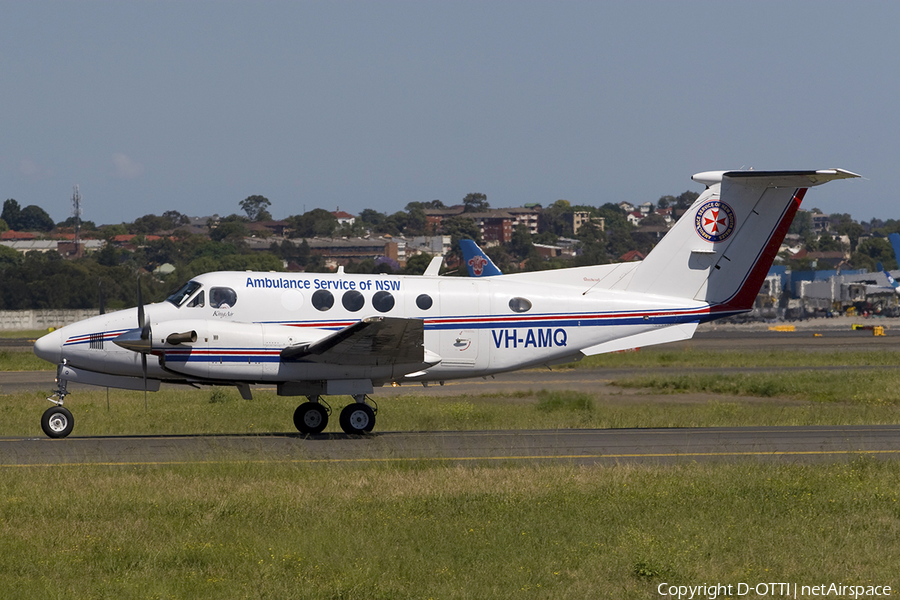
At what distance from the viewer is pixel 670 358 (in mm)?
48938

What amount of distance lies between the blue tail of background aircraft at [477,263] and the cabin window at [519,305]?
33.1 ft

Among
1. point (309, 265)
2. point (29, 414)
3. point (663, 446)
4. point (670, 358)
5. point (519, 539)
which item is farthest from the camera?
point (309, 265)

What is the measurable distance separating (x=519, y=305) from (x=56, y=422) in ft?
30.9

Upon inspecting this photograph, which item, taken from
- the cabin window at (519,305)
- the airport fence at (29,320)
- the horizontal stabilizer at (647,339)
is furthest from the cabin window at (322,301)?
the airport fence at (29,320)

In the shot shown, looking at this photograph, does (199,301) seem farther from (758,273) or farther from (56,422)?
(758,273)

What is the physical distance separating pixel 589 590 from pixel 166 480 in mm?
7146

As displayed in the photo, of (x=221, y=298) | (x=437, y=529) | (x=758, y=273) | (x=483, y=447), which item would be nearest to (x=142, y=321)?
(x=221, y=298)

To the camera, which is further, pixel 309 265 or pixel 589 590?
pixel 309 265

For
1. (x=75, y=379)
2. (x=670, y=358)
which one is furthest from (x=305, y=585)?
(x=670, y=358)

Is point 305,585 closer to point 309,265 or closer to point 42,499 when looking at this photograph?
point 42,499

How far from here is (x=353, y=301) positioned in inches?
758

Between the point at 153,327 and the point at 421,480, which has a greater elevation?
the point at 153,327

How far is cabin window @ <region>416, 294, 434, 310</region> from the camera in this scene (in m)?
19.4

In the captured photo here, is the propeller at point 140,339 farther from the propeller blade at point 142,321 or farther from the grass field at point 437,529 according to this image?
the grass field at point 437,529
